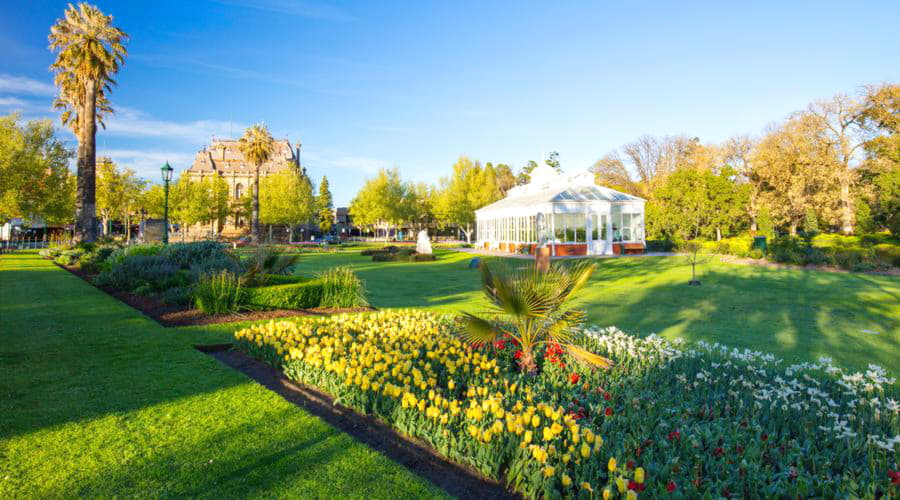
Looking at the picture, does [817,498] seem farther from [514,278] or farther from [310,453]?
[310,453]

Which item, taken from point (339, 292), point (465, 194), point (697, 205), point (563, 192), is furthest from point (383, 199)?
point (339, 292)

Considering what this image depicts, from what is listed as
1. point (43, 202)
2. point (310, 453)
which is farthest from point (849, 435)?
point (43, 202)

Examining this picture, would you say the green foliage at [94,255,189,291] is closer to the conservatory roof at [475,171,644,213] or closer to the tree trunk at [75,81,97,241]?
the tree trunk at [75,81,97,241]

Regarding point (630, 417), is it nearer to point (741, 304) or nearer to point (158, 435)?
point (158, 435)

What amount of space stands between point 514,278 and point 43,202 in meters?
35.6

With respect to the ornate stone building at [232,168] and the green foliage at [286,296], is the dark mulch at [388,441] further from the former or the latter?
the ornate stone building at [232,168]

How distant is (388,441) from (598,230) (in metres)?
26.1

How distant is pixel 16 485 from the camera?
304cm

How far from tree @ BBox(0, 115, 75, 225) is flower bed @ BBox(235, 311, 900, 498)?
2755 centimetres

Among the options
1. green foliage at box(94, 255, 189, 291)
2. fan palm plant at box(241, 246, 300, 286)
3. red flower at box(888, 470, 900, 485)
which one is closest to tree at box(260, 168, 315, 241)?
green foliage at box(94, 255, 189, 291)

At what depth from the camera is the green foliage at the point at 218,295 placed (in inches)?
356

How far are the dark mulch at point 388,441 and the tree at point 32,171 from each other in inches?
1079

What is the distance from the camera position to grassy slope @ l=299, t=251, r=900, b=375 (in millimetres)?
7473

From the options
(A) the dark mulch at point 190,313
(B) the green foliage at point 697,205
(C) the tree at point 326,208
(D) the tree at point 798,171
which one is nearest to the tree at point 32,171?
(A) the dark mulch at point 190,313
